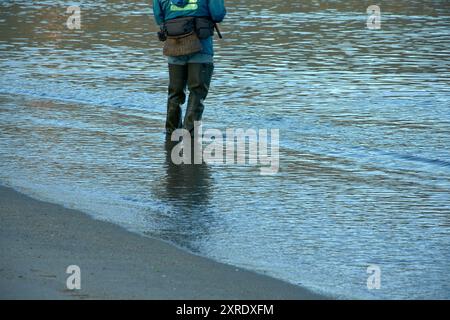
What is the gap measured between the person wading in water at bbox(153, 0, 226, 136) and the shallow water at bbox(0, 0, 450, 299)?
0.38 m

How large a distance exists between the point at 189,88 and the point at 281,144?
0.94 metres

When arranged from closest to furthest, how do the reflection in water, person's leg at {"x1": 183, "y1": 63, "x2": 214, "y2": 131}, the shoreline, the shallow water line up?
the shoreline < the shallow water < the reflection in water < person's leg at {"x1": 183, "y1": 63, "x2": 214, "y2": 131}

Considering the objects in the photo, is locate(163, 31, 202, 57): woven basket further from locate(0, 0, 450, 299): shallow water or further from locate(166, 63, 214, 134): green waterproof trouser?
locate(0, 0, 450, 299): shallow water

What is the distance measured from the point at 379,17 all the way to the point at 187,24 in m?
10.0

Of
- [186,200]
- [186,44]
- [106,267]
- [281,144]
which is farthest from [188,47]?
[106,267]

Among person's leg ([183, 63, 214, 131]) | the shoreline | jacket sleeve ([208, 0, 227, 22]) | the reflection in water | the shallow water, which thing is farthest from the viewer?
person's leg ([183, 63, 214, 131])

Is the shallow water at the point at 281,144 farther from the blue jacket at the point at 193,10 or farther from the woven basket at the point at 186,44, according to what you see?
the blue jacket at the point at 193,10

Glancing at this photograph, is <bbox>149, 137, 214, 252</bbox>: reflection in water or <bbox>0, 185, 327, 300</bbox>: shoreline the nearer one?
<bbox>0, 185, 327, 300</bbox>: shoreline

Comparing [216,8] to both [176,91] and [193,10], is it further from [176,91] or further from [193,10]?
[176,91]

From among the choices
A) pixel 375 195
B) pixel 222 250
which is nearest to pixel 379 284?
pixel 222 250

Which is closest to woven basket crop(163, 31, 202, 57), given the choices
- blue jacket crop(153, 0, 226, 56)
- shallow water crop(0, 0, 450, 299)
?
blue jacket crop(153, 0, 226, 56)

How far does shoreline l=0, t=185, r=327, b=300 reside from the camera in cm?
561

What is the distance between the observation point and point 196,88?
9.95m

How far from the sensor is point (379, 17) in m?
19.2
